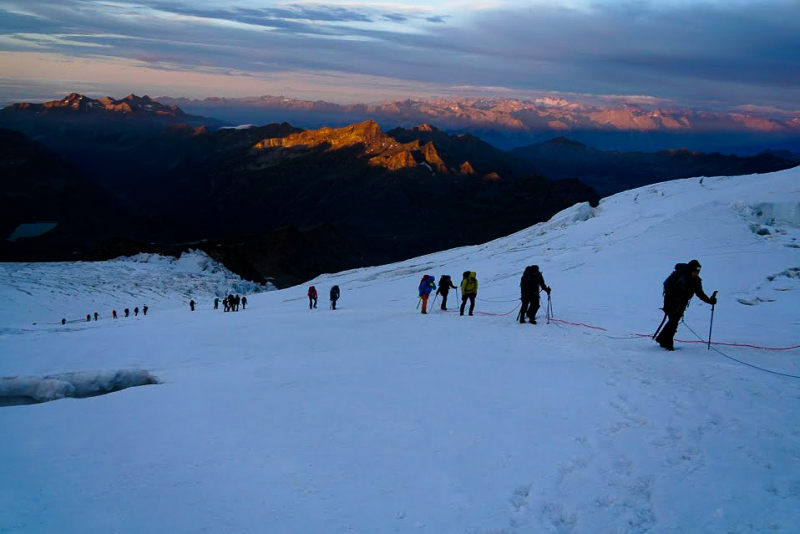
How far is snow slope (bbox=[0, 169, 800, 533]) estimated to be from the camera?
6355mm

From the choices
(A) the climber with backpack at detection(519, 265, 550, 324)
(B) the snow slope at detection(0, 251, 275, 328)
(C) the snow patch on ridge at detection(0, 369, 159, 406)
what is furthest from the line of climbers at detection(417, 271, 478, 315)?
(B) the snow slope at detection(0, 251, 275, 328)

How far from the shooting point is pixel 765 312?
1681 cm

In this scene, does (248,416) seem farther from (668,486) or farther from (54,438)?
(668,486)

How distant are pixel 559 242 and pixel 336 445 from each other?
1491 inches

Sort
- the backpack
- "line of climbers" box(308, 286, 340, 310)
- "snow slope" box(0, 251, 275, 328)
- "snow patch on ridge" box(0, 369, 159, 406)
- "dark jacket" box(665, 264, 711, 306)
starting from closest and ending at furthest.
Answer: "dark jacket" box(665, 264, 711, 306) → the backpack → "snow patch on ridge" box(0, 369, 159, 406) → "line of climbers" box(308, 286, 340, 310) → "snow slope" box(0, 251, 275, 328)

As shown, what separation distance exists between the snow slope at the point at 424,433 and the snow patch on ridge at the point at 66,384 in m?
0.39

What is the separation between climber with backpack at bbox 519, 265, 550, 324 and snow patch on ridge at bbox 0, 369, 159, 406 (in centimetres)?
988

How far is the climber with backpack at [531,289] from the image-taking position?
16.0m

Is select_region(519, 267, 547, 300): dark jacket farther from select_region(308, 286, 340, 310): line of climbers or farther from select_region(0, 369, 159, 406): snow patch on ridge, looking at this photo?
select_region(308, 286, 340, 310): line of climbers

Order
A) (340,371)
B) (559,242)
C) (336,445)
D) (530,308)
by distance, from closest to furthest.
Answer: (336,445) < (340,371) < (530,308) < (559,242)

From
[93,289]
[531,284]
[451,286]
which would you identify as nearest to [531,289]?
[531,284]

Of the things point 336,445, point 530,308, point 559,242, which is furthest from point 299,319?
point 559,242

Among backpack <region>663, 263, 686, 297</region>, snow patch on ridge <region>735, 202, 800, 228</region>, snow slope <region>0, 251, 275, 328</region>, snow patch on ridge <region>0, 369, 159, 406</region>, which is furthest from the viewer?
snow slope <region>0, 251, 275, 328</region>

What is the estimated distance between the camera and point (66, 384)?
12492mm
